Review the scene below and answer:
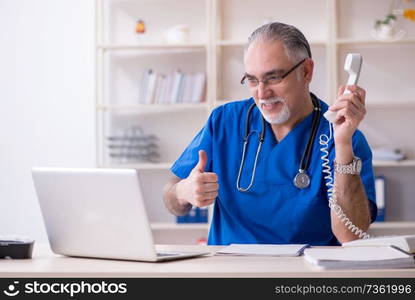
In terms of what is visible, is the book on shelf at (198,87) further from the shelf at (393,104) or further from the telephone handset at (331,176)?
the telephone handset at (331,176)

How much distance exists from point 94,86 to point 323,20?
1.50m

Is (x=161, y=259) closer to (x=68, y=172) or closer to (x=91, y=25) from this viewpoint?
(x=68, y=172)

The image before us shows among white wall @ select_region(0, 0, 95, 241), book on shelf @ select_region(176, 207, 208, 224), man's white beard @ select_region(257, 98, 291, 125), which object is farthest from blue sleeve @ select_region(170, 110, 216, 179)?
white wall @ select_region(0, 0, 95, 241)

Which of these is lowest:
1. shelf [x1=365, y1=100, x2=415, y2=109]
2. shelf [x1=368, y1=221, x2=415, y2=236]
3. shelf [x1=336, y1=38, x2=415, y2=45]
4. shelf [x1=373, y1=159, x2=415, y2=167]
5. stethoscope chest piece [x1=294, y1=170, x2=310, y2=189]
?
shelf [x1=368, y1=221, x2=415, y2=236]

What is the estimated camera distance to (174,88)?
466 centimetres

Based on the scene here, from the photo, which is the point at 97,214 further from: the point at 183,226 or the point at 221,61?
the point at 221,61

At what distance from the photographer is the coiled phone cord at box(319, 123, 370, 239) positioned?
84.7 inches

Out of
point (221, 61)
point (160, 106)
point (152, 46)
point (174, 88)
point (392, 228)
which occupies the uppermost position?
point (152, 46)

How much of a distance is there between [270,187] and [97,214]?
75cm

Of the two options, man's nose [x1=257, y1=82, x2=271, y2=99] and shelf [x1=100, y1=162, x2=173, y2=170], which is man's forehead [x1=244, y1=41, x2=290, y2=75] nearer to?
man's nose [x1=257, y1=82, x2=271, y2=99]

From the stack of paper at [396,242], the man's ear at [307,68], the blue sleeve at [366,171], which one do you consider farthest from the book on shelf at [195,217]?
the stack of paper at [396,242]

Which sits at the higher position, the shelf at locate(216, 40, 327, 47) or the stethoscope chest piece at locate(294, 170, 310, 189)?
the shelf at locate(216, 40, 327, 47)

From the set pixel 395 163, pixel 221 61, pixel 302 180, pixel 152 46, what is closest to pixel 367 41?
pixel 395 163

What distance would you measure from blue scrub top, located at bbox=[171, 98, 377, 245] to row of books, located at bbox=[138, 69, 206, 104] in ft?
7.11
